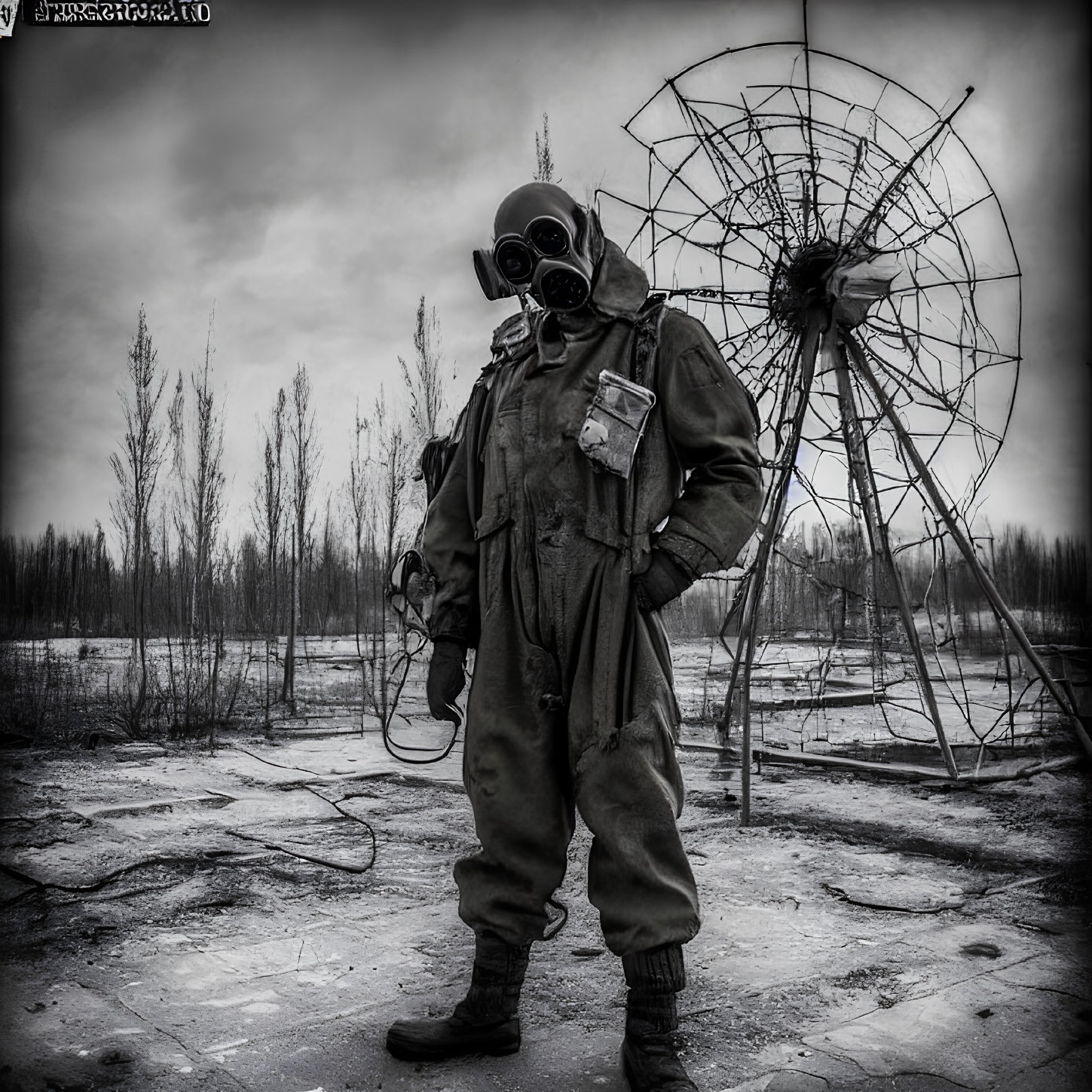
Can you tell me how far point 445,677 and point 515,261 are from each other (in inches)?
41.4

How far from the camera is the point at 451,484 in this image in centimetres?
236

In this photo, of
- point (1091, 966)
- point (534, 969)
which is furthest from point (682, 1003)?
point (1091, 966)

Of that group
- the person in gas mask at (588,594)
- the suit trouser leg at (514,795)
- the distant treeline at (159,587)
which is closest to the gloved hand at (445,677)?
the person in gas mask at (588,594)

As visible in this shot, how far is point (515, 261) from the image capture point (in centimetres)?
206

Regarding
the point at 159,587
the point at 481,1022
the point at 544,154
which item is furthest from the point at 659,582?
the point at 159,587

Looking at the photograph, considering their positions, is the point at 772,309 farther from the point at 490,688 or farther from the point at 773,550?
the point at 490,688

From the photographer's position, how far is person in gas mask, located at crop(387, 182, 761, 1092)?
5.94 ft

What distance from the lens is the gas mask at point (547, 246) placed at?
1.99 m

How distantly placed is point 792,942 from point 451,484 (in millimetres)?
1662

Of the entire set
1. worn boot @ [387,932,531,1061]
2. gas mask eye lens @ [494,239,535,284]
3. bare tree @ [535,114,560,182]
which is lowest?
worn boot @ [387,932,531,1061]

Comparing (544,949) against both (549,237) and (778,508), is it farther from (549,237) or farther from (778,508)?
(778,508)

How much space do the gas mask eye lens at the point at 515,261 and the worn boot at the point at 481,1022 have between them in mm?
1554

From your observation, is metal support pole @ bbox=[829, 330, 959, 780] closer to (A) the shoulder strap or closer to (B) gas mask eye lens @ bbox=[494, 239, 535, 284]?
(A) the shoulder strap

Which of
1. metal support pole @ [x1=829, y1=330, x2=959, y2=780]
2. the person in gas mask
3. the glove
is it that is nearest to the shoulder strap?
the person in gas mask
